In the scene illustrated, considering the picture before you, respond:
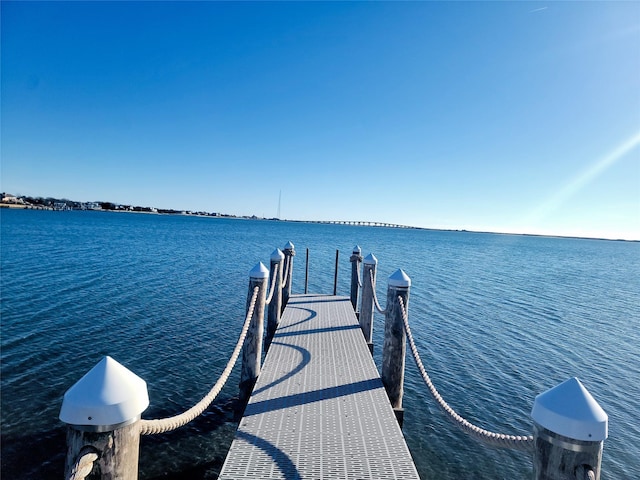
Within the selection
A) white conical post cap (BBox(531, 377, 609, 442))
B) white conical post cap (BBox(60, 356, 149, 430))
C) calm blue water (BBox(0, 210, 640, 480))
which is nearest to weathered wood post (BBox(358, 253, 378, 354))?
calm blue water (BBox(0, 210, 640, 480))

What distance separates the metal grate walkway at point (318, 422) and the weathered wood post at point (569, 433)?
2.34m

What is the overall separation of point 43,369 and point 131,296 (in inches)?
342

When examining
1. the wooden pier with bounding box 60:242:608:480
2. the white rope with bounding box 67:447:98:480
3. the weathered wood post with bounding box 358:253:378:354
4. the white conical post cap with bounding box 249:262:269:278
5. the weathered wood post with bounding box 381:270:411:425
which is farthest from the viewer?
the weathered wood post with bounding box 358:253:378:354

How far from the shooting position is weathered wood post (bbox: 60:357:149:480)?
207 centimetres

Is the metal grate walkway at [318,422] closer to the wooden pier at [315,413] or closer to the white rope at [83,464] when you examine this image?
the wooden pier at [315,413]

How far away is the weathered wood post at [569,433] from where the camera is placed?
211cm

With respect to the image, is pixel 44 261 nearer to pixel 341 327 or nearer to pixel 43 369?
pixel 43 369

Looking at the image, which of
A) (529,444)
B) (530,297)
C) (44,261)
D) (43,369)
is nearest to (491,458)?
(529,444)

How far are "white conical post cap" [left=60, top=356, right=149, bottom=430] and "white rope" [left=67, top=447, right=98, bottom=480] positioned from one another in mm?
185

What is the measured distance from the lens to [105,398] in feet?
6.88

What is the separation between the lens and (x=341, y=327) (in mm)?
10180

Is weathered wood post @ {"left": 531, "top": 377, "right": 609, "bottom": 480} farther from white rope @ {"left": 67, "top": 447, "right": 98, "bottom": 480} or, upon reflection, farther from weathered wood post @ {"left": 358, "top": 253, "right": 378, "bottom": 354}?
weathered wood post @ {"left": 358, "top": 253, "right": 378, "bottom": 354}

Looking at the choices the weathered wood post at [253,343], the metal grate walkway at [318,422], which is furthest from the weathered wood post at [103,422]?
the weathered wood post at [253,343]

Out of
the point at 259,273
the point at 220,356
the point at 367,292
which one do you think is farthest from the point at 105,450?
the point at 220,356
